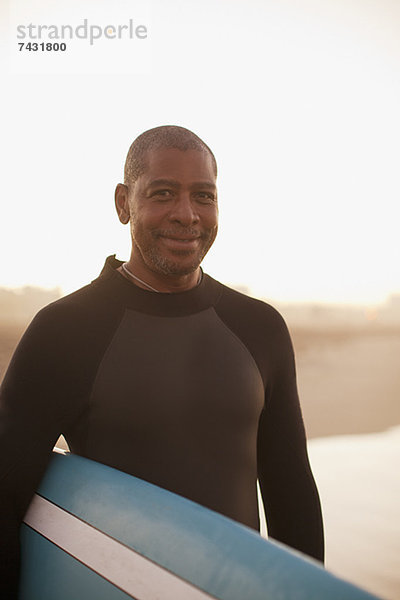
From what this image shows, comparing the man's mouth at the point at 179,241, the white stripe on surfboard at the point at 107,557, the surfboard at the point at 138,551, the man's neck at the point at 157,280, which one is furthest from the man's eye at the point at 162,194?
the white stripe on surfboard at the point at 107,557

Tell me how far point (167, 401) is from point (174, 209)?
54 centimetres

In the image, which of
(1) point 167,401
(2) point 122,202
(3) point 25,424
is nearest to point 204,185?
(2) point 122,202

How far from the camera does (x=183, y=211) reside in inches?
64.6

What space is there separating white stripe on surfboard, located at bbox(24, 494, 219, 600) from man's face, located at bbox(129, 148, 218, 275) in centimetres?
73

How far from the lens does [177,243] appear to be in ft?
5.49

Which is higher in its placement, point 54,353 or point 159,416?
point 54,353

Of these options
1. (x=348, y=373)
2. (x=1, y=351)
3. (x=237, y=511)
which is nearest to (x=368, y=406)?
(x=348, y=373)

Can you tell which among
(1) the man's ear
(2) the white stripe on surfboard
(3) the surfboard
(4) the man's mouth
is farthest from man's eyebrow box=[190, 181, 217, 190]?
(2) the white stripe on surfboard

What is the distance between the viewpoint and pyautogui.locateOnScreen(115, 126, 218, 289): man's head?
1.65 metres

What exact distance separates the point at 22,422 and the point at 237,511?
2.16 feet

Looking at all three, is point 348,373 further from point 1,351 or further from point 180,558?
point 180,558

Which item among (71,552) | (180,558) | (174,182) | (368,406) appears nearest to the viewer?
(180,558)

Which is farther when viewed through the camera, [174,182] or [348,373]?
[348,373]

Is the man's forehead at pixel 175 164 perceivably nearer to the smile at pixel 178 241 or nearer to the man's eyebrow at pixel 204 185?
the man's eyebrow at pixel 204 185
